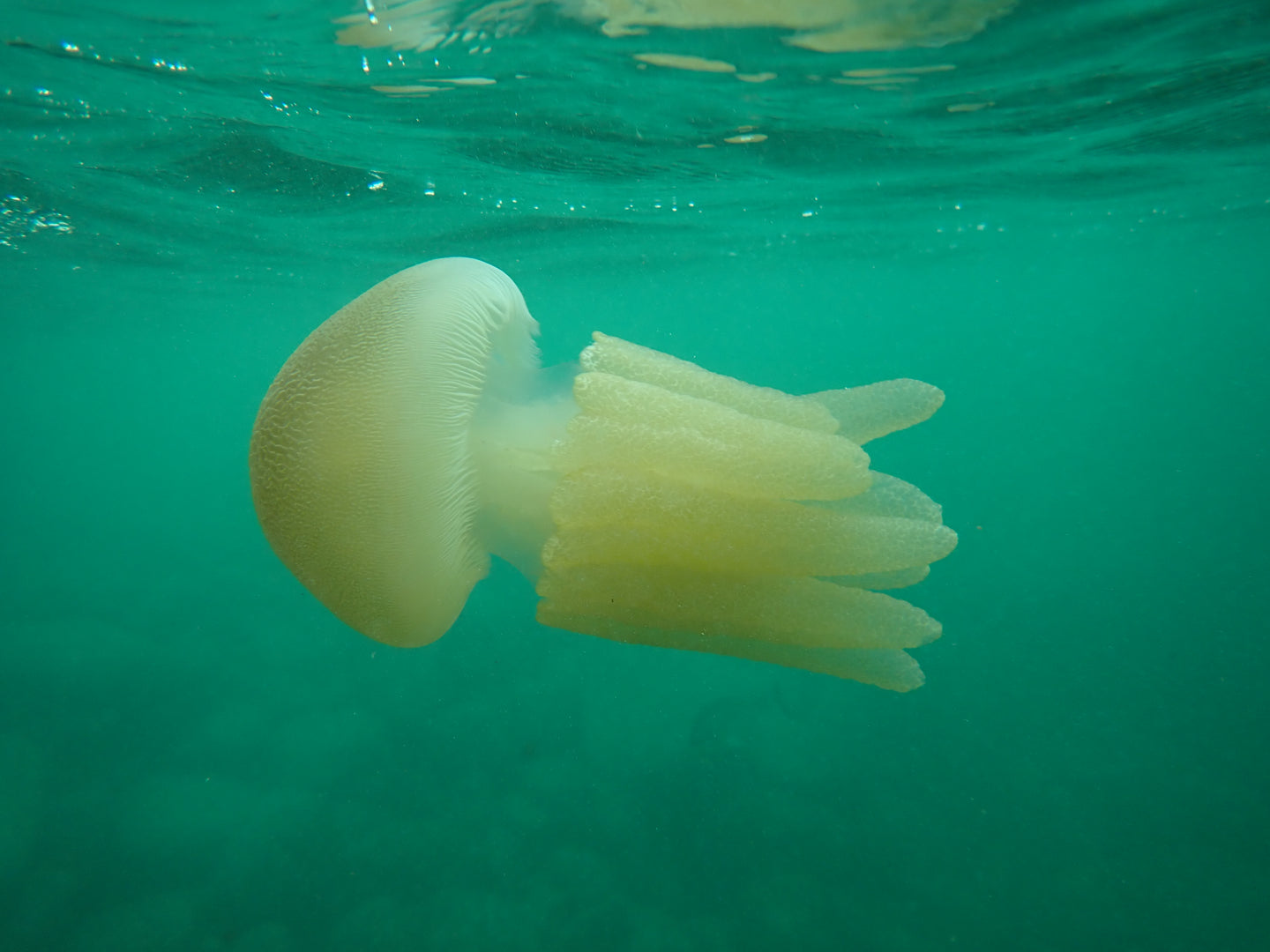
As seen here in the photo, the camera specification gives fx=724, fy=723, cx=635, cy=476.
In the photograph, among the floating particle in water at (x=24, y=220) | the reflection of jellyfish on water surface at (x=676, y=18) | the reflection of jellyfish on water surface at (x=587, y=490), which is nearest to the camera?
the reflection of jellyfish on water surface at (x=587, y=490)

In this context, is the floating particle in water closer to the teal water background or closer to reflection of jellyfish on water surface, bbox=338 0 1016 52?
the teal water background

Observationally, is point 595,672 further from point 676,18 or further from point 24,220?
point 24,220

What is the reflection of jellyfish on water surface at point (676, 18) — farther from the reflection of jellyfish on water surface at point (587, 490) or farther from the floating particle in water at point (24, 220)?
the floating particle in water at point (24, 220)

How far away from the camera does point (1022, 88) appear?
23.0 feet

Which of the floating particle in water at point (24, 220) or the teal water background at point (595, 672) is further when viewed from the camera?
the floating particle in water at point (24, 220)

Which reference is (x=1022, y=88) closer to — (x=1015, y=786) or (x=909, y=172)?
(x=909, y=172)

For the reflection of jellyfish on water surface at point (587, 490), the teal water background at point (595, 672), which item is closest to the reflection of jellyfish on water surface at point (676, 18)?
the teal water background at point (595, 672)

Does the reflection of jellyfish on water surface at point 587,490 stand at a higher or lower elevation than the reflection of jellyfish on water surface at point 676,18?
lower

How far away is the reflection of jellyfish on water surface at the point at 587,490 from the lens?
2.00 m

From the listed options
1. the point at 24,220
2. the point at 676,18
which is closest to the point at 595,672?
the point at 676,18

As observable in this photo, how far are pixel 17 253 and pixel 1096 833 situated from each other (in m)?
19.2

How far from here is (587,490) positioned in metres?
→ 2.16

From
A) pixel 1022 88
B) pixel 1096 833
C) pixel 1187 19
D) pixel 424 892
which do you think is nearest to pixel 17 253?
pixel 424 892

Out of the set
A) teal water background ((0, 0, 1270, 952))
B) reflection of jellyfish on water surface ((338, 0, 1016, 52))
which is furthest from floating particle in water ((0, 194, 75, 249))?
reflection of jellyfish on water surface ((338, 0, 1016, 52))
